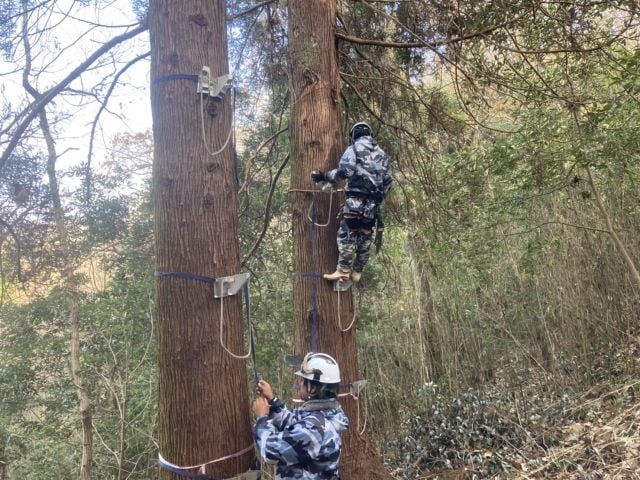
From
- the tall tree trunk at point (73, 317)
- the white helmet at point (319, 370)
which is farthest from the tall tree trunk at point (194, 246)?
the tall tree trunk at point (73, 317)

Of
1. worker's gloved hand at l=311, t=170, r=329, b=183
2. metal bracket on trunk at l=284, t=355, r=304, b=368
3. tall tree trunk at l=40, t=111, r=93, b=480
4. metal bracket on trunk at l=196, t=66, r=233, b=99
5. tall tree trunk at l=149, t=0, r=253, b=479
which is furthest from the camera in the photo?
tall tree trunk at l=40, t=111, r=93, b=480

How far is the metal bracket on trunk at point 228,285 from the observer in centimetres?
209

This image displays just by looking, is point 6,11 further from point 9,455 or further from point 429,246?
point 9,455

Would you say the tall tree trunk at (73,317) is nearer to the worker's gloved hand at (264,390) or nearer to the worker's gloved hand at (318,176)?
the worker's gloved hand at (318,176)

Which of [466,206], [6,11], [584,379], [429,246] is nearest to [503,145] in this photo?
[466,206]

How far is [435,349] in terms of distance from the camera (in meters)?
7.11

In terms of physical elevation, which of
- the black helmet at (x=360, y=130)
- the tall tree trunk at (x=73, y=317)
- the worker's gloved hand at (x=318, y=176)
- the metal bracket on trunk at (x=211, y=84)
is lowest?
the tall tree trunk at (x=73, y=317)

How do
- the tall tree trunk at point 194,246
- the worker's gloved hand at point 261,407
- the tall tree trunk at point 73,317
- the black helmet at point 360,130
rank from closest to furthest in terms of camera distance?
the tall tree trunk at point 194,246, the worker's gloved hand at point 261,407, the black helmet at point 360,130, the tall tree trunk at point 73,317

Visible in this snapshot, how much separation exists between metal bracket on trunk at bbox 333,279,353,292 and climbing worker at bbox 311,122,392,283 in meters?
0.04

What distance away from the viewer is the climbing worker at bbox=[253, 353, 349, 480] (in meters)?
2.31

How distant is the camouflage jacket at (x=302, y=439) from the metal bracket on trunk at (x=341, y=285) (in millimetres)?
1128

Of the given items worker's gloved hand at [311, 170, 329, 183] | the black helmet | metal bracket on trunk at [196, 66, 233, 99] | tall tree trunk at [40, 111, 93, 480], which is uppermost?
the black helmet

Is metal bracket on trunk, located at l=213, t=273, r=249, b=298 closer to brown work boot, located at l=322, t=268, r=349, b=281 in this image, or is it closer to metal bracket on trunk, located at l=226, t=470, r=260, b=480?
metal bracket on trunk, located at l=226, t=470, r=260, b=480

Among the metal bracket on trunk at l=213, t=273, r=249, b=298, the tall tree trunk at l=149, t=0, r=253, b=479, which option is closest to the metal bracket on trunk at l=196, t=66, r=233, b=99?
the tall tree trunk at l=149, t=0, r=253, b=479
